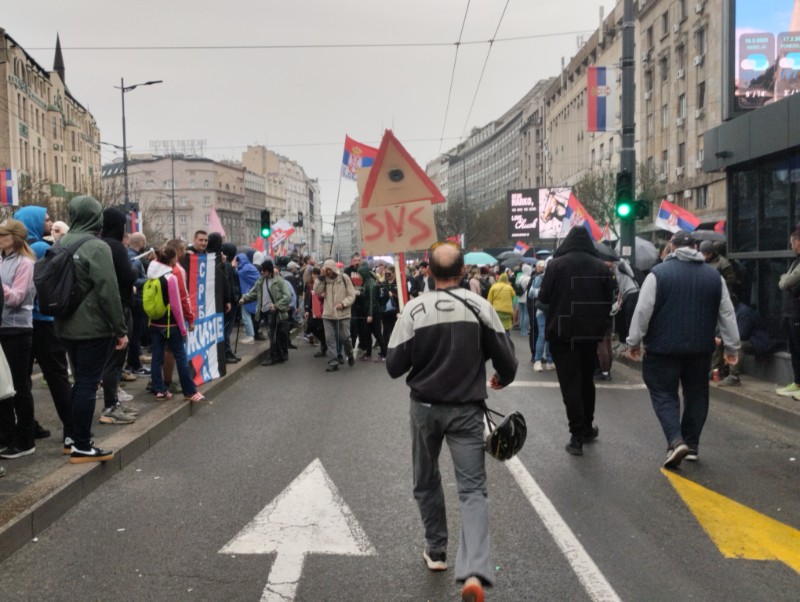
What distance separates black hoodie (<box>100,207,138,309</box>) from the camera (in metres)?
7.04

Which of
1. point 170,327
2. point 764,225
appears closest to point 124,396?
point 170,327

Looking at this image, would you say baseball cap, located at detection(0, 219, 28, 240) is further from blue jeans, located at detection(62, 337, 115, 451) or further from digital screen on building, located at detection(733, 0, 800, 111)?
digital screen on building, located at detection(733, 0, 800, 111)

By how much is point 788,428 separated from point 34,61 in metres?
63.9

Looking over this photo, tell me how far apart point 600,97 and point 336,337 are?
834 centimetres

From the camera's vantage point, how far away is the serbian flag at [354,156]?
24.3m

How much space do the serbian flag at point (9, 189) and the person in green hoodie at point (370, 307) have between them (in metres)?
17.3

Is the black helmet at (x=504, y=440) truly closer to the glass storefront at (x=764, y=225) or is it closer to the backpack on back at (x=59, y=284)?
the backpack on back at (x=59, y=284)

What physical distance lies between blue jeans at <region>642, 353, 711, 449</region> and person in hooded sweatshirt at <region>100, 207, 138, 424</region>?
443cm

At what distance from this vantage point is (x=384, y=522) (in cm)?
532

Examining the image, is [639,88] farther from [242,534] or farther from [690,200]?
[242,534]

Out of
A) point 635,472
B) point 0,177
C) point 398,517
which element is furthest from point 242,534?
point 0,177

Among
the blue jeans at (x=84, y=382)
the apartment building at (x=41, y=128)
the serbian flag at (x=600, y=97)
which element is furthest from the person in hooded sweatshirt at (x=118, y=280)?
the apartment building at (x=41, y=128)

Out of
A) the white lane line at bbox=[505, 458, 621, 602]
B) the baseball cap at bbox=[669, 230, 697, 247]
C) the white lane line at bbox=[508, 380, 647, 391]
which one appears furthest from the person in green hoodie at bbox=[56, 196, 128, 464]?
the white lane line at bbox=[508, 380, 647, 391]

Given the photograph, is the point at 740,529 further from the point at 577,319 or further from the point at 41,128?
the point at 41,128
